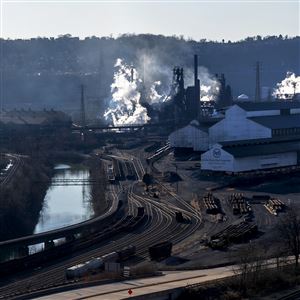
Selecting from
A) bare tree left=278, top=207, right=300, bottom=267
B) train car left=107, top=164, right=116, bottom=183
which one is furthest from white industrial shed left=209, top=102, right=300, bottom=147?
bare tree left=278, top=207, right=300, bottom=267

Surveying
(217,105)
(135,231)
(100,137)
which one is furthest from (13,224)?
(217,105)

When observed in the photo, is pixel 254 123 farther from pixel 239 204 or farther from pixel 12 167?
pixel 12 167

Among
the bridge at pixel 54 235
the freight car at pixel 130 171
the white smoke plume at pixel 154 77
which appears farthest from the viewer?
the white smoke plume at pixel 154 77

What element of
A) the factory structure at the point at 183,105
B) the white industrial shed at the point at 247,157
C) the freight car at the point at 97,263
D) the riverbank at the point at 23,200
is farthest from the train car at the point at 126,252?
the factory structure at the point at 183,105

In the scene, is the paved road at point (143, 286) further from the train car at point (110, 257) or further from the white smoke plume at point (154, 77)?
the white smoke plume at point (154, 77)

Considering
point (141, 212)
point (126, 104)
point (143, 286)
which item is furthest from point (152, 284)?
point (126, 104)

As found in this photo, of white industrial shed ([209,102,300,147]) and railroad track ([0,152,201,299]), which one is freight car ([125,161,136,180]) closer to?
white industrial shed ([209,102,300,147])
